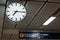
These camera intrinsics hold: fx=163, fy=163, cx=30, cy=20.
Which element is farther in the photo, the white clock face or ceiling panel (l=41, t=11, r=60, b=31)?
ceiling panel (l=41, t=11, r=60, b=31)

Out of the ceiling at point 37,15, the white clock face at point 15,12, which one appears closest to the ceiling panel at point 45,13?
the ceiling at point 37,15

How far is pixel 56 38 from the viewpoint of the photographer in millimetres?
7805

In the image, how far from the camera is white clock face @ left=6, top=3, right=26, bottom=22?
4316 millimetres

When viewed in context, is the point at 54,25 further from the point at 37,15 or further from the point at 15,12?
the point at 15,12

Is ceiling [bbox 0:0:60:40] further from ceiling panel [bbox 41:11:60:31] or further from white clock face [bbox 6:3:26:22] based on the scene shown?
white clock face [bbox 6:3:26:22]

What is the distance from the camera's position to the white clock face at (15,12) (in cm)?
432

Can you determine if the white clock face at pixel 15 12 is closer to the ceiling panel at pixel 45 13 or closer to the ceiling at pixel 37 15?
the ceiling at pixel 37 15

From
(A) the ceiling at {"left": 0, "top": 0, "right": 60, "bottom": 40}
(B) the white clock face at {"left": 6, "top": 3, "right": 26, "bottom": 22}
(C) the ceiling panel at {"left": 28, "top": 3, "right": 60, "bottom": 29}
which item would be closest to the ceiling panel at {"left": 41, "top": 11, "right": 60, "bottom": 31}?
(A) the ceiling at {"left": 0, "top": 0, "right": 60, "bottom": 40}

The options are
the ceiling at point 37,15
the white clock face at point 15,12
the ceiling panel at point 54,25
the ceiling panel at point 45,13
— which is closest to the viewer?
the white clock face at point 15,12

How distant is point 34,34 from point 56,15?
1783 mm

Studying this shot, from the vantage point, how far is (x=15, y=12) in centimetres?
430

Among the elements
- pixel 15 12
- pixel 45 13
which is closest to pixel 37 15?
pixel 45 13

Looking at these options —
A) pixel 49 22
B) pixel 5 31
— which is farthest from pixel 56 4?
pixel 5 31

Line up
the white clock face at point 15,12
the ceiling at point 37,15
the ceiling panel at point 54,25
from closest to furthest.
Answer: the white clock face at point 15,12
the ceiling at point 37,15
the ceiling panel at point 54,25
